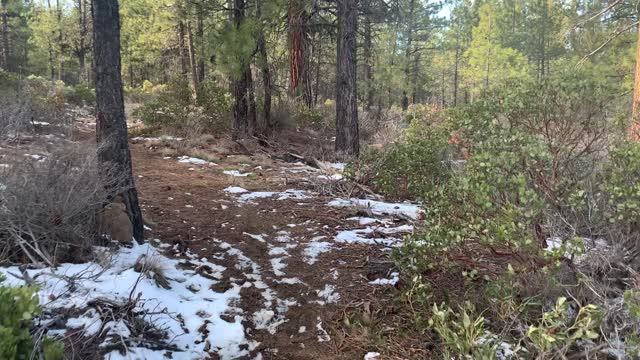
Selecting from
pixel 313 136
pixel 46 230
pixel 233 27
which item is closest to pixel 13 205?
pixel 46 230

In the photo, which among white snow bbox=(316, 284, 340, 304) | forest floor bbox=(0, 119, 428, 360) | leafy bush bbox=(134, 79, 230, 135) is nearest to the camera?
forest floor bbox=(0, 119, 428, 360)

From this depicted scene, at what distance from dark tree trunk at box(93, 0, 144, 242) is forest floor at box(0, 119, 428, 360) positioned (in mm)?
491

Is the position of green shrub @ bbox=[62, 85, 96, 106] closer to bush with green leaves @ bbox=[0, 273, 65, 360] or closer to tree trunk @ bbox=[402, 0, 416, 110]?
tree trunk @ bbox=[402, 0, 416, 110]

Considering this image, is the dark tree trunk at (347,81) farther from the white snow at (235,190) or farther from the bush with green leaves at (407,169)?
the white snow at (235,190)

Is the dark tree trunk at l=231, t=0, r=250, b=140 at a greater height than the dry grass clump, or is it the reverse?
the dark tree trunk at l=231, t=0, r=250, b=140

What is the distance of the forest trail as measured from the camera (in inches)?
128

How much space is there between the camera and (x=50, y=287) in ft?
9.07

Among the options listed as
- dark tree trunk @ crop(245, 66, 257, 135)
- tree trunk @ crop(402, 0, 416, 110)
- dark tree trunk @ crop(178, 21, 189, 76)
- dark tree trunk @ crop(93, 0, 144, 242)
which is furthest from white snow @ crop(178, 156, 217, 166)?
tree trunk @ crop(402, 0, 416, 110)

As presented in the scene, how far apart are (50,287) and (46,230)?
63cm

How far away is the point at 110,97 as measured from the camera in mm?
3855

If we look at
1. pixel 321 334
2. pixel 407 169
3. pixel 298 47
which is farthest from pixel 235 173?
pixel 321 334

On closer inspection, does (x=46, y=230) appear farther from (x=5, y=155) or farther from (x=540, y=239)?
(x=540, y=239)

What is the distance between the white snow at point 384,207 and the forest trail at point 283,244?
0.01 metres

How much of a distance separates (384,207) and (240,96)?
5.59 metres
